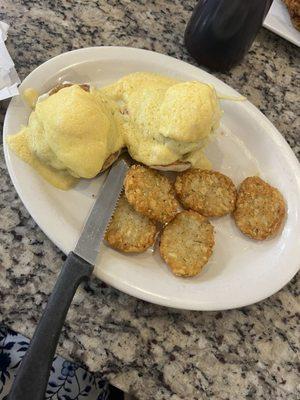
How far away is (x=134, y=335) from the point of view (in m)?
0.75

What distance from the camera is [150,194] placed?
790mm

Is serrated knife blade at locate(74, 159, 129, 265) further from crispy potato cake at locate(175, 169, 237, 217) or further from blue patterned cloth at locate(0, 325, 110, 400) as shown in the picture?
blue patterned cloth at locate(0, 325, 110, 400)

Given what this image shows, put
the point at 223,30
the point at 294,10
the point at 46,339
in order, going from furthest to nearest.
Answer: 1. the point at 294,10
2. the point at 223,30
3. the point at 46,339

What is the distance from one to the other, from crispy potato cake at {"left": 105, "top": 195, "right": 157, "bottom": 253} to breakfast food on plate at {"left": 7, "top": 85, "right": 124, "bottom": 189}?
81mm

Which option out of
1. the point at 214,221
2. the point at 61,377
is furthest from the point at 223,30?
the point at 61,377

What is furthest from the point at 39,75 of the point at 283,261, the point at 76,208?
the point at 283,261

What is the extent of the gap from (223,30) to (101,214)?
491 millimetres

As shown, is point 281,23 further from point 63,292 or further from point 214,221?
point 63,292

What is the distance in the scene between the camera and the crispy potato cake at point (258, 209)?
33.3 inches

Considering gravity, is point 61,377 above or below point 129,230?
below

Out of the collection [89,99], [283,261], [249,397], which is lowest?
[249,397]

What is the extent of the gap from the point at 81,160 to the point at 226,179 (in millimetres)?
285

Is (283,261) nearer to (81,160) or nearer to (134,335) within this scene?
(134,335)

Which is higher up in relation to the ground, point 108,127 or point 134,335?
point 108,127
